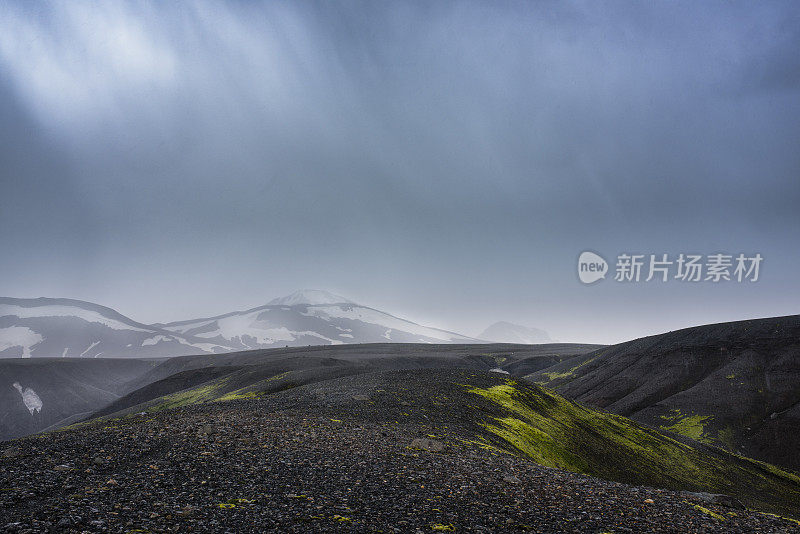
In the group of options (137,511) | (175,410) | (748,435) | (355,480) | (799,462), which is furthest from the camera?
(748,435)

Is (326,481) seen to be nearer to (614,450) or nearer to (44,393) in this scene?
(614,450)

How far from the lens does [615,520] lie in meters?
13.6

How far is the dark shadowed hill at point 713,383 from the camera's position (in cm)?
7606

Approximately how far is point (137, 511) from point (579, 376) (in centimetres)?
12493

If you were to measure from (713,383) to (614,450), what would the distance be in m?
73.5

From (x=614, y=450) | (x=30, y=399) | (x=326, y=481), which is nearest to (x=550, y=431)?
(x=614, y=450)

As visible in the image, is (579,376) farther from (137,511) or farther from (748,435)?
(137,511)

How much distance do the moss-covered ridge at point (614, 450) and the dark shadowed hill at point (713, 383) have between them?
25589mm

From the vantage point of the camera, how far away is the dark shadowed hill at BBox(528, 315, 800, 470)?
7606 cm

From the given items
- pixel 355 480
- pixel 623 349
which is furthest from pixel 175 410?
pixel 623 349

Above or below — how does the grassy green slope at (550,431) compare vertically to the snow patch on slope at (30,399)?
above

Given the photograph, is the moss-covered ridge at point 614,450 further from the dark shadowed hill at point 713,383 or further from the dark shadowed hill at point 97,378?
the dark shadowed hill at point 97,378

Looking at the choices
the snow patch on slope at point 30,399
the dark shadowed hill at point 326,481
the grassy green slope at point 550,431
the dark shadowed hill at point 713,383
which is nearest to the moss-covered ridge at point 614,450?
the grassy green slope at point 550,431

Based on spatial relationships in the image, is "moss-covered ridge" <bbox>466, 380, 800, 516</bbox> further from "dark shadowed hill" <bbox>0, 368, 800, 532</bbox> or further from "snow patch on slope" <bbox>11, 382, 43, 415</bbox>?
"snow patch on slope" <bbox>11, 382, 43, 415</bbox>
